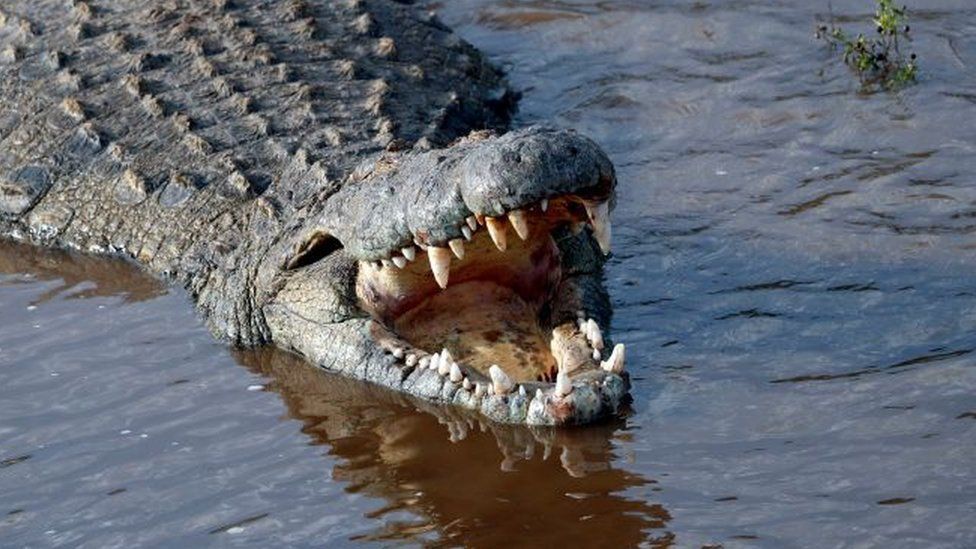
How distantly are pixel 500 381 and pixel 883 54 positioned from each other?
3.75 metres

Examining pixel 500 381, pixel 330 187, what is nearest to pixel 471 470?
pixel 500 381

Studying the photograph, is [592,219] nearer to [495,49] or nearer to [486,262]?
[486,262]

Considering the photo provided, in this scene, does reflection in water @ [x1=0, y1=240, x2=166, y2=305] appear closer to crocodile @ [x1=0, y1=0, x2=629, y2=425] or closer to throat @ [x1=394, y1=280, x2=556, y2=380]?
crocodile @ [x1=0, y1=0, x2=629, y2=425]

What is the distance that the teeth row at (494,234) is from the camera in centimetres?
532

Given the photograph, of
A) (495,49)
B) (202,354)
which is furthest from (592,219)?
(495,49)

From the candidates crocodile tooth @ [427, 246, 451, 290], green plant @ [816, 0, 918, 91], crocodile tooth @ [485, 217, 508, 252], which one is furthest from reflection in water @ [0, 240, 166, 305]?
green plant @ [816, 0, 918, 91]

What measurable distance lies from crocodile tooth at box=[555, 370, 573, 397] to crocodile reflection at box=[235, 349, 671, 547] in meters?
0.14

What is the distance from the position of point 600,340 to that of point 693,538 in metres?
1.29

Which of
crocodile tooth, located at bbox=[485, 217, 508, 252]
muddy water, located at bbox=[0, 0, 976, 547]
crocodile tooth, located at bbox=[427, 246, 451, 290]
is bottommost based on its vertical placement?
muddy water, located at bbox=[0, 0, 976, 547]

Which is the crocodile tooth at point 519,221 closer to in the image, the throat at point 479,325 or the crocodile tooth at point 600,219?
the crocodile tooth at point 600,219

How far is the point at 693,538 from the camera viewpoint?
Answer: 472cm

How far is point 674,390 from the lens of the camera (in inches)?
228

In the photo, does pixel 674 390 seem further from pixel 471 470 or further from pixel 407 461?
pixel 407 461

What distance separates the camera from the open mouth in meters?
5.88
